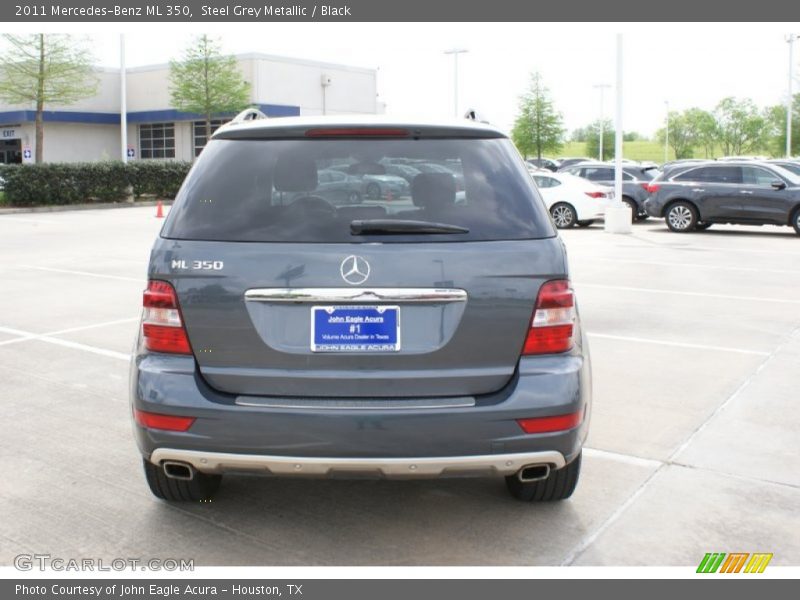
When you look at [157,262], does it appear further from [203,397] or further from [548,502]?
[548,502]

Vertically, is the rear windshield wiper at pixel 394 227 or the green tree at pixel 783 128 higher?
the green tree at pixel 783 128

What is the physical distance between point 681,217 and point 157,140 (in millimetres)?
40919

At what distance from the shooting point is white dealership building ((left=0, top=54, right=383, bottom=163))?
5206cm

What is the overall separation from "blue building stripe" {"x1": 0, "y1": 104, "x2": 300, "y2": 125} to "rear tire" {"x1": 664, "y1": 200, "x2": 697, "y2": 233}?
33.3 meters

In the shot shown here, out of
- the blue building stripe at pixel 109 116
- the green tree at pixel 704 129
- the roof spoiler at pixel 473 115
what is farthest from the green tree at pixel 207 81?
the green tree at pixel 704 129

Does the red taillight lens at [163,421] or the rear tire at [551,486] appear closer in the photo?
the red taillight lens at [163,421]

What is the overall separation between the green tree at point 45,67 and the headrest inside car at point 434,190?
3801 centimetres

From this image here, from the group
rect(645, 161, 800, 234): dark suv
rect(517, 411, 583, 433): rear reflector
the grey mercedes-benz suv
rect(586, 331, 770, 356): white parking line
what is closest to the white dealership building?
rect(645, 161, 800, 234): dark suv

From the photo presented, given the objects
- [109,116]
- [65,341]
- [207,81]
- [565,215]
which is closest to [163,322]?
[65,341]

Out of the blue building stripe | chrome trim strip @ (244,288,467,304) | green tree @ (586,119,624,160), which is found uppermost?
green tree @ (586,119,624,160)

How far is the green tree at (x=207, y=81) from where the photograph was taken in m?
47.4

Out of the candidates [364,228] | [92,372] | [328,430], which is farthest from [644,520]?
[92,372]

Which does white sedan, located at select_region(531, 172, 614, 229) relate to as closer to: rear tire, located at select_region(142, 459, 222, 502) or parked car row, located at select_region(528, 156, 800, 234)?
parked car row, located at select_region(528, 156, 800, 234)

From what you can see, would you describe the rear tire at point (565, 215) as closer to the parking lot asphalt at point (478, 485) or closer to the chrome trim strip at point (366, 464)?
the parking lot asphalt at point (478, 485)
